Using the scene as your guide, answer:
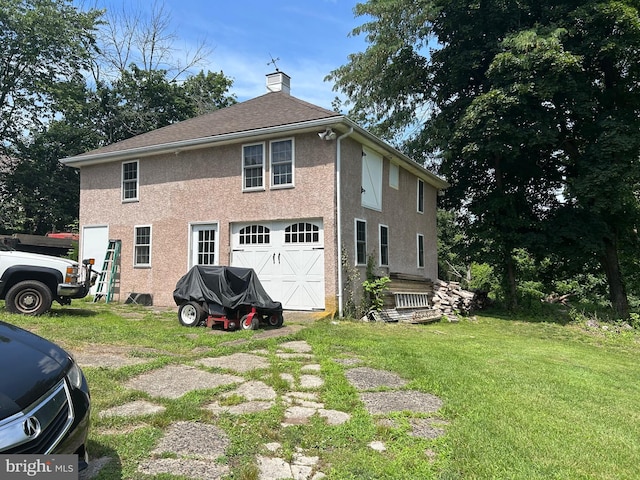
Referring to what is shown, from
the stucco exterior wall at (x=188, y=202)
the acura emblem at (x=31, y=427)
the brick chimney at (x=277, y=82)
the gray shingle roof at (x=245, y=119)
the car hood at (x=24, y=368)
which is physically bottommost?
the acura emblem at (x=31, y=427)

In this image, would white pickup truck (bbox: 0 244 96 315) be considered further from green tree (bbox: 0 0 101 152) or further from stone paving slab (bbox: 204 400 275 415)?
green tree (bbox: 0 0 101 152)

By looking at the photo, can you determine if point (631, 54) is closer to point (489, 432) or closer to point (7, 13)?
point (489, 432)

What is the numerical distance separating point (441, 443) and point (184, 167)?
11.7m

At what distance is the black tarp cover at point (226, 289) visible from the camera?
8.46 meters

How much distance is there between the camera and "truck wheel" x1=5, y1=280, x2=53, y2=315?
8.39 metres

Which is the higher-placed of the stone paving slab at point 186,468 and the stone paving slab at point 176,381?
the stone paving slab at point 176,381

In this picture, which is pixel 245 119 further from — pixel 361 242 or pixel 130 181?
pixel 361 242

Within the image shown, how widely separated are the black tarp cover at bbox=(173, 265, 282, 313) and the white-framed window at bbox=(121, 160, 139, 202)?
654 cm

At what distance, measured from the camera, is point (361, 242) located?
39.7 ft

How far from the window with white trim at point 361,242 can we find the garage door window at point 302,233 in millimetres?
1286

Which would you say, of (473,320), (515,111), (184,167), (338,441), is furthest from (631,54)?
(338,441)

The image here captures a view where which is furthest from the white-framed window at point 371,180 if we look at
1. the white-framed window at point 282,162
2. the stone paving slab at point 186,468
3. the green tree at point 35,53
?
the green tree at point 35,53

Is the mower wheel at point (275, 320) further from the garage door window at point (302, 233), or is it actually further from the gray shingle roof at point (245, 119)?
the gray shingle roof at point (245, 119)

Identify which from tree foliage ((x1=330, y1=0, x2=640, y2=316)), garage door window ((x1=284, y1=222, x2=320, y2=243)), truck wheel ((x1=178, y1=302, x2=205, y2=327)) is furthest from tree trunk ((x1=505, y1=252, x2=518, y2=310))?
truck wheel ((x1=178, y1=302, x2=205, y2=327))
